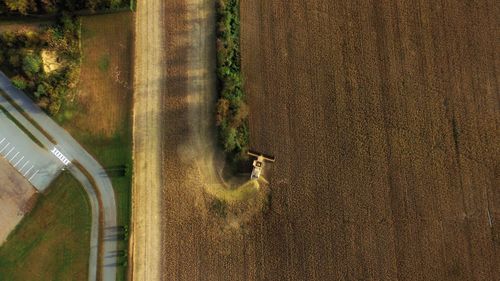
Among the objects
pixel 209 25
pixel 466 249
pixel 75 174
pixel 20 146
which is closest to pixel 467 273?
pixel 466 249

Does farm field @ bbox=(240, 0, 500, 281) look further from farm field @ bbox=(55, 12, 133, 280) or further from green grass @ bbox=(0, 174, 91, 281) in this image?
green grass @ bbox=(0, 174, 91, 281)

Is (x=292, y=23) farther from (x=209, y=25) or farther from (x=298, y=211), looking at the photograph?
(x=298, y=211)

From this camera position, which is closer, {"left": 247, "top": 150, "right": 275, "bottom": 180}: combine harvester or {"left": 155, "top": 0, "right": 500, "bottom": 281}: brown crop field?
{"left": 155, "top": 0, "right": 500, "bottom": 281}: brown crop field

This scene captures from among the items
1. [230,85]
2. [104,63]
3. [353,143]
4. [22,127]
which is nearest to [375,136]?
[353,143]

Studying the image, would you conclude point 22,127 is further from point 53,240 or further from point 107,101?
point 53,240

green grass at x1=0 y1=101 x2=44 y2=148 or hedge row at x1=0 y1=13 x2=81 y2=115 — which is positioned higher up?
hedge row at x1=0 y1=13 x2=81 y2=115

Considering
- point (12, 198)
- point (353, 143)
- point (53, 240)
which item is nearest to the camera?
point (53, 240)

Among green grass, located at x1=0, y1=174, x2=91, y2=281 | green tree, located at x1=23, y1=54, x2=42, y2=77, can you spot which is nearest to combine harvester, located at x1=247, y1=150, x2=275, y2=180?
green grass, located at x1=0, y1=174, x2=91, y2=281
